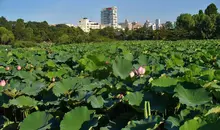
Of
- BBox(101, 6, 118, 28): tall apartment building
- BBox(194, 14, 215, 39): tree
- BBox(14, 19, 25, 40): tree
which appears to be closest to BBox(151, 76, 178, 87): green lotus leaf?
BBox(194, 14, 215, 39): tree

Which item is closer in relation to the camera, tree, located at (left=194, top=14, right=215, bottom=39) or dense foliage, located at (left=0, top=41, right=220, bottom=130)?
dense foliage, located at (left=0, top=41, right=220, bottom=130)

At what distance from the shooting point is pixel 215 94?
1433 mm

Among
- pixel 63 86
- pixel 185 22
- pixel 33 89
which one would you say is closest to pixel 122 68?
pixel 63 86

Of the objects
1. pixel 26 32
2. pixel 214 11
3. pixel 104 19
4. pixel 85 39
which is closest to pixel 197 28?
pixel 214 11

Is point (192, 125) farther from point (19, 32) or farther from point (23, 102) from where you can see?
point (19, 32)

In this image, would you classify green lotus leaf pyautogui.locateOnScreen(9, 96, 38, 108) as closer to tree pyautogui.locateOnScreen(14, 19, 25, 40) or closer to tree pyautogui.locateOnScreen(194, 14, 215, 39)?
tree pyautogui.locateOnScreen(194, 14, 215, 39)

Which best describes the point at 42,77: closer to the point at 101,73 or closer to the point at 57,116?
the point at 101,73

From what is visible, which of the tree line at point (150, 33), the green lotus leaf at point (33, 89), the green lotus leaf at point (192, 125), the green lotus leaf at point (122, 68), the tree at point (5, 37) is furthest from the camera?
the tree at point (5, 37)

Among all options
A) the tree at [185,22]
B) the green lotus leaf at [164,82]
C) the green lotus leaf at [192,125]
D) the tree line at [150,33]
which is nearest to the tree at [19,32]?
the tree line at [150,33]

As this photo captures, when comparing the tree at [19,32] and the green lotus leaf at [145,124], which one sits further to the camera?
the tree at [19,32]

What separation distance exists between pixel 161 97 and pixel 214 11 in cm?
6084

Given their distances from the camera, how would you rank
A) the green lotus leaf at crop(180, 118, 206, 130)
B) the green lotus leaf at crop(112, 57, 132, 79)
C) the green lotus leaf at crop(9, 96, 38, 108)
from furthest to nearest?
the green lotus leaf at crop(112, 57, 132, 79)
the green lotus leaf at crop(9, 96, 38, 108)
the green lotus leaf at crop(180, 118, 206, 130)

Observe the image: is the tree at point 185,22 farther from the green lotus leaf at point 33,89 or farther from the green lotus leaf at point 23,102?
the green lotus leaf at point 23,102

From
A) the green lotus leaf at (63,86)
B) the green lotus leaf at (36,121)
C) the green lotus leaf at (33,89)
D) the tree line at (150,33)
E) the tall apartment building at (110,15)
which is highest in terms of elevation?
the tall apartment building at (110,15)
